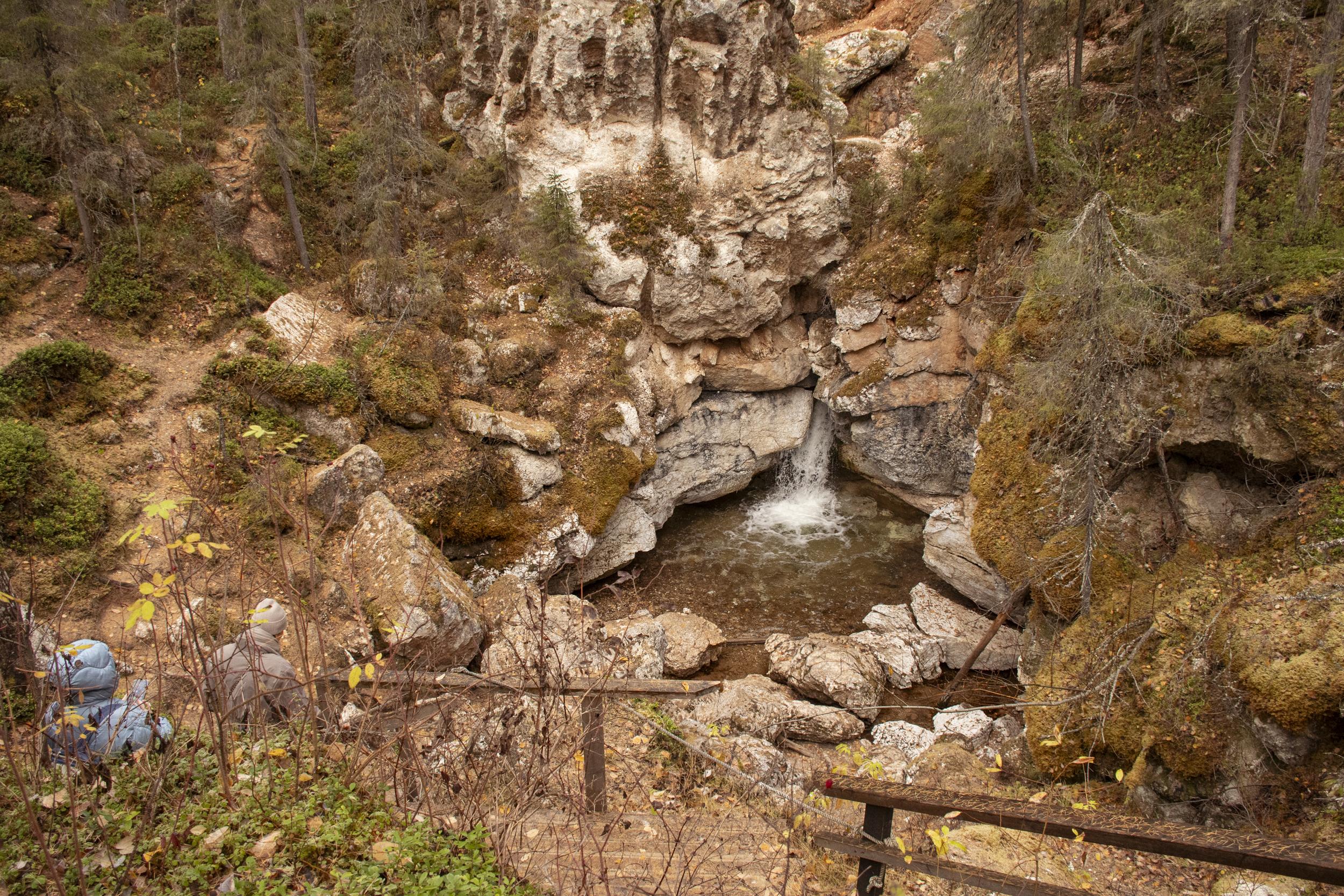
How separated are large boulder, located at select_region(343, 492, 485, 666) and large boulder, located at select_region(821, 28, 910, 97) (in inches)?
621

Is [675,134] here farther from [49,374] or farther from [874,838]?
[874,838]

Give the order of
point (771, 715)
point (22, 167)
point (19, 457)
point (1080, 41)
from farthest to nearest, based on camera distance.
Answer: point (1080, 41) → point (22, 167) → point (771, 715) → point (19, 457)

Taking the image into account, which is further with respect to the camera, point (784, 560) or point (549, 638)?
point (784, 560)

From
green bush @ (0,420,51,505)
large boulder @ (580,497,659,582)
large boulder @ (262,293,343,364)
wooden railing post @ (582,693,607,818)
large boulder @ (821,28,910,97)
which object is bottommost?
large boulder @ (580,497,659,582)

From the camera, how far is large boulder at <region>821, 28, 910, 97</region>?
57.2 ft

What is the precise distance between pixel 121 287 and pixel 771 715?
14.1 meters

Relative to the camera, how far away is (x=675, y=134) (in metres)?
14.9

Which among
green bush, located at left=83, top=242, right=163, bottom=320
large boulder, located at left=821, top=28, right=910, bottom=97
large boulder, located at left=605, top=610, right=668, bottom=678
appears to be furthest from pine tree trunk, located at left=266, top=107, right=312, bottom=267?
large boulder, located at left=821, top=28, right=910, bottom=97

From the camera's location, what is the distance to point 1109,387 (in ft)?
24.7

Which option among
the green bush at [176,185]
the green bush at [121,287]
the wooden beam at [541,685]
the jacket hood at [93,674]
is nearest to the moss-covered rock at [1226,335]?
the wooden beam at [541,685]

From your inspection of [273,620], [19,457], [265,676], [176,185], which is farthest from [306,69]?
[265,676]

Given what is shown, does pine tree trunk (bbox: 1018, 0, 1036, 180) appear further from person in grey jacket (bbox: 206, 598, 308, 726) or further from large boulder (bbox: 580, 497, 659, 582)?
person in grey jacket (bbox: 206, 598, 308, 726)

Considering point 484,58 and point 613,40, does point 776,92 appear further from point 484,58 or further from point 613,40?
point 484,58

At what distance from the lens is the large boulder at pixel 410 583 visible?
944 cm
